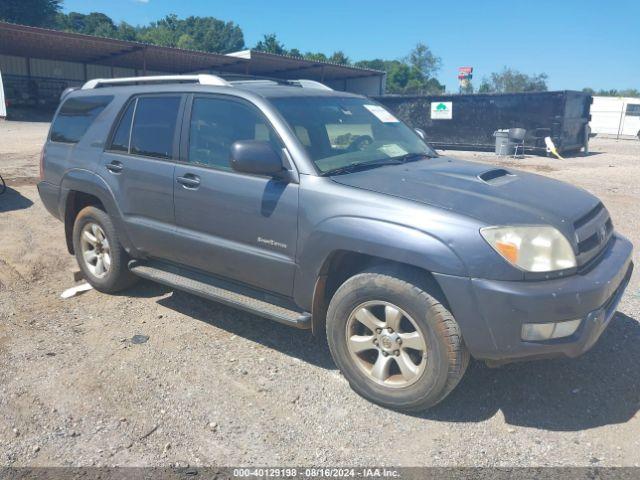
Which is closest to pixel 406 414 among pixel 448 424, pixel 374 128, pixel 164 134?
pixel 448 424

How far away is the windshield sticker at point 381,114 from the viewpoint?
Result: 4.41m

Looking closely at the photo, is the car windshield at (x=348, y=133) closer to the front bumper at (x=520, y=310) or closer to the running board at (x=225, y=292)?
the running board at (x=225, y=292)

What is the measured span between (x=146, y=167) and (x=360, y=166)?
1.78 meters

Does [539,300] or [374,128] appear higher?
[374,128]

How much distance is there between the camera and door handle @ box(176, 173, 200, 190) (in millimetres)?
3914

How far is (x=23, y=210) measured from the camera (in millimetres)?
7723

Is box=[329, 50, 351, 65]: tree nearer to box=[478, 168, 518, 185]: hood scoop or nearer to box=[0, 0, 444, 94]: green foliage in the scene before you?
box=[0, 0, 444, 94]: green foliage

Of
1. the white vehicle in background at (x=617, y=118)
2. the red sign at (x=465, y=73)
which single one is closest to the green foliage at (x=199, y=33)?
the red sign at (x=465, y=73)

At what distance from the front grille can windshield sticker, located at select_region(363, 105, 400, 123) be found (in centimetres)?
175

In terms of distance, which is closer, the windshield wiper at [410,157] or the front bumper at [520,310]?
the front bumper at [520,310]

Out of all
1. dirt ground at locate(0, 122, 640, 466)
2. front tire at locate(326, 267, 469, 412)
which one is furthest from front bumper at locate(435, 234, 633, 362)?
dirt ground at locate(0, 122, 640, 466)

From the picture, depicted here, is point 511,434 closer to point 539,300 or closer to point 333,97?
point 539,300

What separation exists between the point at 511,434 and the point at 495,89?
282ft

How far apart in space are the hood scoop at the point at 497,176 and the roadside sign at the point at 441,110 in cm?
1739
